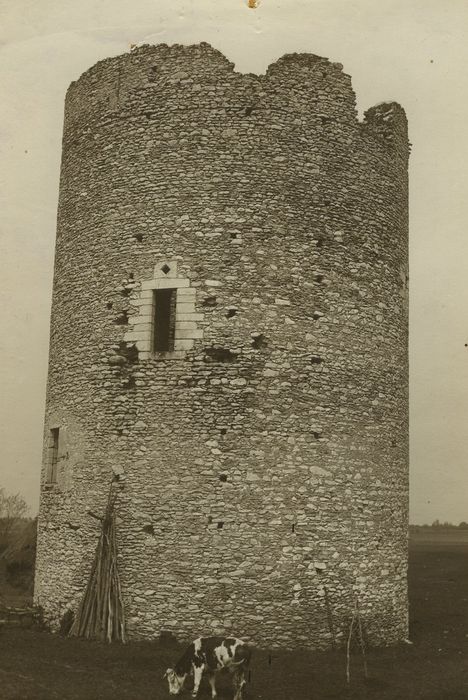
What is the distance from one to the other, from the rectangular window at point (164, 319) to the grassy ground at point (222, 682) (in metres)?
4.86

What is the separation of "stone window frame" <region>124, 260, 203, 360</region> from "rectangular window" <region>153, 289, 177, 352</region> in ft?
0.38

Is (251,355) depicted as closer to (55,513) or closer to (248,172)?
(248,172)

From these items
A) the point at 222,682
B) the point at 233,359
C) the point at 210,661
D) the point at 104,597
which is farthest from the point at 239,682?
the point at 233,359

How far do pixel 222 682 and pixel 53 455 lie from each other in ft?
19.2

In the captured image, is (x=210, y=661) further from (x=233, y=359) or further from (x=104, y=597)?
(x=233, y=359)

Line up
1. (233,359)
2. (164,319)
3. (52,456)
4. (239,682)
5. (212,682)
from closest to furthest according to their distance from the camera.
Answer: (239,682), (212,682), (233,359), (164,319), (52,456)

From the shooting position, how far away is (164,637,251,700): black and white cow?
9961 mm

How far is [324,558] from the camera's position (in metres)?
12.9

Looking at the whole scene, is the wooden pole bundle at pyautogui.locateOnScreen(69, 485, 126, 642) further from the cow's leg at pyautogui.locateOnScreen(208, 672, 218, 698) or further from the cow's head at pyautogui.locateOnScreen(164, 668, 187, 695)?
the cow's leg at pyautogui.locateOnScreen(208, 672, 218, 698)

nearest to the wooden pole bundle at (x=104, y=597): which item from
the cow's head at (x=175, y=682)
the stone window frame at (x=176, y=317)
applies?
the stone window frame at (x=176, y=317)

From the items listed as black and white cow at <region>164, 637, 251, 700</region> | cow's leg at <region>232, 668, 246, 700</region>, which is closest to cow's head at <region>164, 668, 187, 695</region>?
black and white cow at <region>164, 637, 251, 700</region>

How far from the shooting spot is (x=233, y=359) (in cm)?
1305

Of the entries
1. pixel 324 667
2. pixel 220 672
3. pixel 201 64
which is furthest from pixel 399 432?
pixel 201 64

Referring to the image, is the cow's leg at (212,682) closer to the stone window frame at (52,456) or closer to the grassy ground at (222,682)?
the grassy ground at (222,682)
